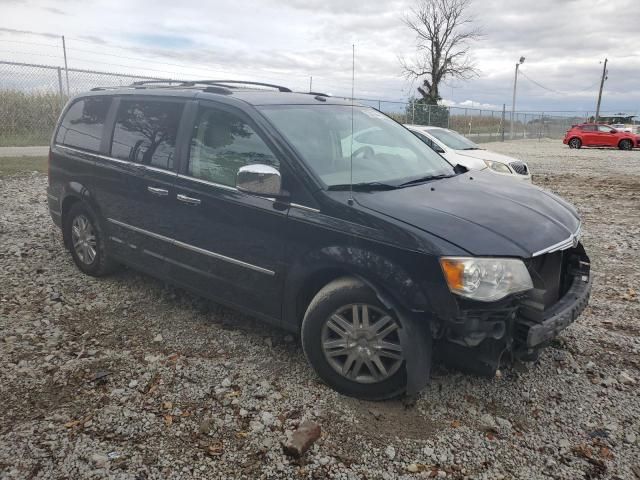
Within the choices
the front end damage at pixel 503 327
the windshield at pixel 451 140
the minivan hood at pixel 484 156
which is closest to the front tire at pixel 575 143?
the windshield at pixel 451 140

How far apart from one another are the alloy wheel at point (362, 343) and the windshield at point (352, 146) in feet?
2.71

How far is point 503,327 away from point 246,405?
5.07 feet

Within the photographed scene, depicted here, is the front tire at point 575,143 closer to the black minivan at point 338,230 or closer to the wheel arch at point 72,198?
the black minivan at point 338,230

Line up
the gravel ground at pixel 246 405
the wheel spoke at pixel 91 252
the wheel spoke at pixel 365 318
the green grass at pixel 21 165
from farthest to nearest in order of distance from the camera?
the green grass at pixel 21 165 < the wheel spoke at pixel 91 252 < the wheel spoke at pixel 365 318 < the gravel ground at pixel 246 405

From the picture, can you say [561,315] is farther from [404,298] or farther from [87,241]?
[87,241]

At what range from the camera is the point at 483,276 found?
2.71m

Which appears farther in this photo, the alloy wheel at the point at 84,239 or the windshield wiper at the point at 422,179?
the alloy wheel at the point at 84,239

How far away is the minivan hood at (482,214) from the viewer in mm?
2805

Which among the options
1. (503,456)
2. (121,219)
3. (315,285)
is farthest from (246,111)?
(503,456)

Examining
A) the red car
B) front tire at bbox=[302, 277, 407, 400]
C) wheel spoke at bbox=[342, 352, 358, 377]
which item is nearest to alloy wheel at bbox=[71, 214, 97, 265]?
front tire at bbox=[302, 277, 407, 400]

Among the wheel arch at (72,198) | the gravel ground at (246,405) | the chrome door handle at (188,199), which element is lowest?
the gravel ground at (246,405)

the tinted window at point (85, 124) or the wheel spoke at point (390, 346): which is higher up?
the tinted window at point (85, 124)

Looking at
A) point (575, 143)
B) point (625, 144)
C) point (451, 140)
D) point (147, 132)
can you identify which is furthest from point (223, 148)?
point (575, 143)

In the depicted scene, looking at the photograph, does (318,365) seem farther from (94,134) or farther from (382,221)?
(94,134)
